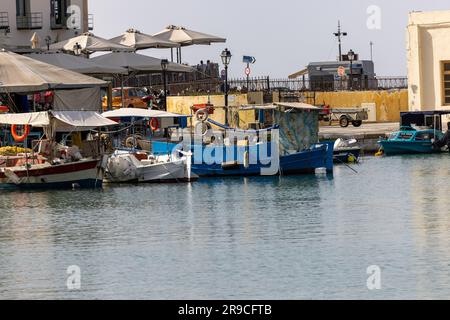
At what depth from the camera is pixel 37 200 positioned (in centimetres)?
4944

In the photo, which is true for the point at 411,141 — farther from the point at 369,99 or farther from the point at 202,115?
the point at 202,115

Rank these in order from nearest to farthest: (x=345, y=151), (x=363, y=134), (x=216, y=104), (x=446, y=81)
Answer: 1. (x=345, y=151)
2. (x=363, y=134)
3. (x=446, y=81)
4. (x=216, y=104)

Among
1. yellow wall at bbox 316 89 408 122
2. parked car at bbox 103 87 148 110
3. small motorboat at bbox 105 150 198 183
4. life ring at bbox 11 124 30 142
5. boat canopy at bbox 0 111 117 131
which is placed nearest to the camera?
boat canopy at bbox 0 111 117 131

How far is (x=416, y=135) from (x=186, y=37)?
11.8 meters

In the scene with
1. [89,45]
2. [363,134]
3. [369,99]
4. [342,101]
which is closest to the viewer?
[89,45]

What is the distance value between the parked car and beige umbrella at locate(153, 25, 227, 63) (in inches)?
110

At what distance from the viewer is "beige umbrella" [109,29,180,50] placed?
7025cm

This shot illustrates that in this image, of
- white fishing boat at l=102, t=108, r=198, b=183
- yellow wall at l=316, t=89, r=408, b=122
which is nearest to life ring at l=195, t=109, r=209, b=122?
white fishing boat at l=102, t=108, r=198, b=183

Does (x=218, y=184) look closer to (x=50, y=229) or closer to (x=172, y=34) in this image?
(x=50, y=229)

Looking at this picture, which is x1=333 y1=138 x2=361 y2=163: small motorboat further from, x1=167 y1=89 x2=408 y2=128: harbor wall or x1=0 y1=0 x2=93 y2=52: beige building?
x1=0 y1=0 x2=93 y2=52: beige building

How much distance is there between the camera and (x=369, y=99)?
7706cm

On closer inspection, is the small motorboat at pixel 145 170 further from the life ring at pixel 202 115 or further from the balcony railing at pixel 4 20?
the balcony railing at pixel 4 20

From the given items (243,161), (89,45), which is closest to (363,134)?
(89,45)
